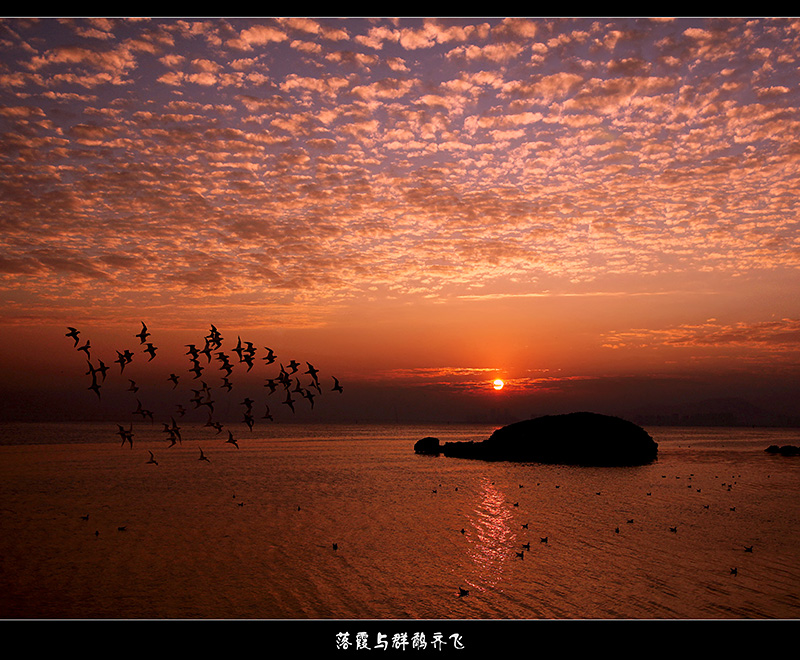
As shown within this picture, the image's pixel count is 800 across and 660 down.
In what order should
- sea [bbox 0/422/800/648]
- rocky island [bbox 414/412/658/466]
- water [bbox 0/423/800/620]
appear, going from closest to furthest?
sea [bbox 0/422/800/648] → water [bbox 0/423/800/620] → rocky island [bbox 414/412/658/466]

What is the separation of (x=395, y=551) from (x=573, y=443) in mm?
59264

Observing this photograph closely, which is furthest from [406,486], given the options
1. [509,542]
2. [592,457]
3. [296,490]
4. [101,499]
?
[592,457]

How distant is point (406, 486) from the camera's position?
162 ft

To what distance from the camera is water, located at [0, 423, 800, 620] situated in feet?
60.0

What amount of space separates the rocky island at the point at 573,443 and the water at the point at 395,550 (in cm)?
2325

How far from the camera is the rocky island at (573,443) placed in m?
74.8

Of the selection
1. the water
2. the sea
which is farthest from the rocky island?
the sea

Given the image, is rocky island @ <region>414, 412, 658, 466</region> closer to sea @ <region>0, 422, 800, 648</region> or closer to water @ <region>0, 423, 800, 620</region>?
water @ <region>0, 423, 800, 620</region>

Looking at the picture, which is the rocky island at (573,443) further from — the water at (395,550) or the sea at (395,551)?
the sea at (395,551)

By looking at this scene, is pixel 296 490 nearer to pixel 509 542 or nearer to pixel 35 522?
pixel 35 522

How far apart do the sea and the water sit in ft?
0.41

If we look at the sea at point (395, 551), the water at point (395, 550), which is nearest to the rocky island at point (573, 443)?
the water at point (395, 550)

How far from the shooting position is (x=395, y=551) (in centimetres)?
2509
